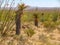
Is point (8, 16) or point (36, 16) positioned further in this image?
point (36, 16)

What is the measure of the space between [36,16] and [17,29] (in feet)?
37.7

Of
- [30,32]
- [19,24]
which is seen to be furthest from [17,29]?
[30,32]

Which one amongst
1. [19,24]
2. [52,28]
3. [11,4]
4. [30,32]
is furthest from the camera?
[52,28]

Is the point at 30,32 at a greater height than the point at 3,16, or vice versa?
the point at 3,16

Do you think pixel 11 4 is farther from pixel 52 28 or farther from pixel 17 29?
pixel 52 28

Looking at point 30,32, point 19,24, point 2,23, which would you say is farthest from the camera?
point 19,24

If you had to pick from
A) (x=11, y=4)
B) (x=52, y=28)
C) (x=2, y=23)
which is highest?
(x=11, y=4)

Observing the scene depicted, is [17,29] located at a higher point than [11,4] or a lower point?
lower

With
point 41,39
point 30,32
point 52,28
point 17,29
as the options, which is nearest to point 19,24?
point 17,29

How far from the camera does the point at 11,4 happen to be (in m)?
8.40

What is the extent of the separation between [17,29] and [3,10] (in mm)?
12830

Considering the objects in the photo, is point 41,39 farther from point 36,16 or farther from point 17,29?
point 36,16

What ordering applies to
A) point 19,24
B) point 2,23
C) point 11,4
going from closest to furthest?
point 11,4 < point 2,23 < point 19,24

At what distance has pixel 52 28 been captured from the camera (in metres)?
28.6
